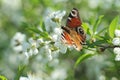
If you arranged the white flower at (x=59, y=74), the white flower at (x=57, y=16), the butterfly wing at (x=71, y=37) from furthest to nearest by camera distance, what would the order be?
the white flower at (x=59, y=74)
the white flower at (x=57, y=16)
the butterfly wing at (x=71, y=37)

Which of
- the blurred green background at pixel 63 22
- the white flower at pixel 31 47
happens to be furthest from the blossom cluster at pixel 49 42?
the blurred green background at pixel 63 22

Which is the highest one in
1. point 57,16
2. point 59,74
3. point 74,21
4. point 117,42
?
point 59,74

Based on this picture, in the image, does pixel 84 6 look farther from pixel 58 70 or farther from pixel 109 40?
pixel 109 40

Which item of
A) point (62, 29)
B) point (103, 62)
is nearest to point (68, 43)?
point (62, 29)

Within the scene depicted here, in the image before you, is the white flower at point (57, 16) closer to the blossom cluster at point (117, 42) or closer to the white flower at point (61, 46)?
the white flower at point (61, 46)

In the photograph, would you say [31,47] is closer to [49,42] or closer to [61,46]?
[49,42]

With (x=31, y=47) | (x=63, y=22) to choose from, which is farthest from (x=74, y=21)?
(x=63, y=22)
